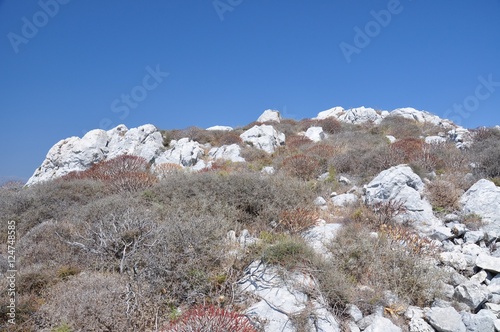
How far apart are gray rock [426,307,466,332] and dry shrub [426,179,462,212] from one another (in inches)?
140

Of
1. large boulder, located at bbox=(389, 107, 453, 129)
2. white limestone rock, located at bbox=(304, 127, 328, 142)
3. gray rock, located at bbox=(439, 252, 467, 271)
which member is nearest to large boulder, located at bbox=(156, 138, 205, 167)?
white limestone rock, located at bbox=(304, 127, 328, 142)

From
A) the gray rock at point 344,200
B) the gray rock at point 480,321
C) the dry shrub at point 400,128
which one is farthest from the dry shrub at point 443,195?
the dry shrub at point 400,128

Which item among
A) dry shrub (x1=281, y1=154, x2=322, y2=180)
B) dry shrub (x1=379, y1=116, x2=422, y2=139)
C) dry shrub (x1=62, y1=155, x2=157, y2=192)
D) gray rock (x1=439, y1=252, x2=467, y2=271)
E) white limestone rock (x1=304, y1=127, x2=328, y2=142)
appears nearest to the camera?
gray rock (x1=439, y1=252, x2=467, y2=271)

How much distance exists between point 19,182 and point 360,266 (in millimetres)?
17788

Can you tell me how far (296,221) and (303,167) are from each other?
4312 mm


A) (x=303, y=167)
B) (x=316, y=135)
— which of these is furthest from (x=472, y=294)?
(x=316, y=135)

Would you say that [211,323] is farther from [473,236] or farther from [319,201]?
[473,236]

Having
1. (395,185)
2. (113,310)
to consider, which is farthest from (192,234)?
(395,185)

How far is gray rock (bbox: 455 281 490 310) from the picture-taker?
440 cm

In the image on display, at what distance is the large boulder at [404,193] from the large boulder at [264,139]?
915 cm

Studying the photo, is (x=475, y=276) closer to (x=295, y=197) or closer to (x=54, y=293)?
(x=295, y=197)

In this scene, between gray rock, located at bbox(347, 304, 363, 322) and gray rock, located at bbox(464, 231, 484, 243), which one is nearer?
gray rock, located at bbox(347, 304, 363, 322)

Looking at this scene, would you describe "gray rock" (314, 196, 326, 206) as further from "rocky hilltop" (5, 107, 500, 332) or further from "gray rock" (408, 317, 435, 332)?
"gray rock" (408, 317, 435, 332)

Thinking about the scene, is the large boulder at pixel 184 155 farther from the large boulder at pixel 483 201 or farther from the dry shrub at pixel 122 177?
the large boulder at pixel 483 201
